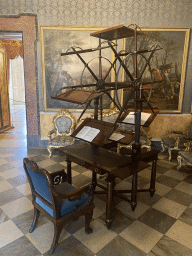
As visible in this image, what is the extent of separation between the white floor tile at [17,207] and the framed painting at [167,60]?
3852 mm

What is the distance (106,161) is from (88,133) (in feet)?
1.67

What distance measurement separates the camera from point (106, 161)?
2.88 m

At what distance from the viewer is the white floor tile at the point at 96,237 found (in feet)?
8.38

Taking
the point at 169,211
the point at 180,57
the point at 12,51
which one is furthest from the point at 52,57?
the point at 12,51

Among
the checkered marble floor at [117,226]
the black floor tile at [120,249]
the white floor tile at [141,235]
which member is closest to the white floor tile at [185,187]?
the checkered marble floor at [117,226]

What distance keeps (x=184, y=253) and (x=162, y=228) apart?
45cm

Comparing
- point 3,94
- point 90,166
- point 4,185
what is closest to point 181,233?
point 90,166

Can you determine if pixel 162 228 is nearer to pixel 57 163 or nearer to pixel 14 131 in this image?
pixel 57 163

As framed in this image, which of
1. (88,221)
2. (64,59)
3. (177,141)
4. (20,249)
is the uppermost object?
(64,59)

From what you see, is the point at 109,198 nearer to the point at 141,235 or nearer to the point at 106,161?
the point at 106,161

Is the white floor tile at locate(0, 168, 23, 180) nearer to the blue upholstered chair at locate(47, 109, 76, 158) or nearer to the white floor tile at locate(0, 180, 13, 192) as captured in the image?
the white floor tile at locate(0, 180, 13, 192)

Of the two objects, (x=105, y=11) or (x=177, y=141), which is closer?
(x=177, y=141)

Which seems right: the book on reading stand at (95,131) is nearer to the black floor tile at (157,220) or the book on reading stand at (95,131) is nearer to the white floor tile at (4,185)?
the black floor tile at (157,220)

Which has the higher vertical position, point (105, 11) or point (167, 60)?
point (105, 11)
